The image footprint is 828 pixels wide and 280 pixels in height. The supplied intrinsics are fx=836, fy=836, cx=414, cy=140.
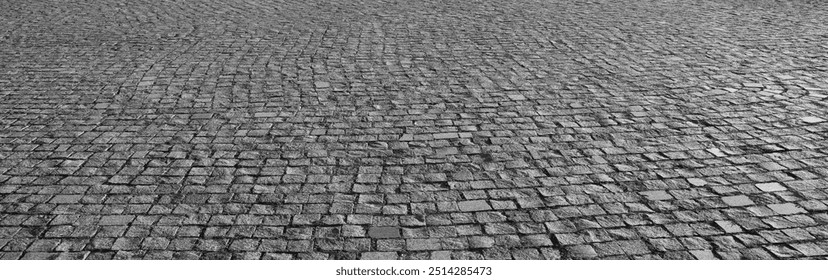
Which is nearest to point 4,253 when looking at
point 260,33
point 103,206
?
point 103,206

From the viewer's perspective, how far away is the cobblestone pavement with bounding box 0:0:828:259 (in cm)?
461

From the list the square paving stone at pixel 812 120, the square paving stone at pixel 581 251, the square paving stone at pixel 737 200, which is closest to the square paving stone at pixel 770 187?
the square paving stone at pixel 737 200

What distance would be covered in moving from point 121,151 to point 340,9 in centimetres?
721

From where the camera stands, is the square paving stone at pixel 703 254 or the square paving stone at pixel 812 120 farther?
the square paving stone at pixel 812 120

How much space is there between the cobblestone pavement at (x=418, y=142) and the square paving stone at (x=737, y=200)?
2 centimetres

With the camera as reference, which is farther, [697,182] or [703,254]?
[697,182]

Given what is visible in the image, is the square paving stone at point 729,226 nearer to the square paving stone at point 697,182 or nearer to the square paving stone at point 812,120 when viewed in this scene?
the square paving stone at point 697,182

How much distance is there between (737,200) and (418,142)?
2262mm

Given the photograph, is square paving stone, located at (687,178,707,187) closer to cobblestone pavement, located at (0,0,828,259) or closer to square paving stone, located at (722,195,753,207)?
cobblestone pavement, located at (0,0,828,259)

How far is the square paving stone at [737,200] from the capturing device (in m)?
4.93

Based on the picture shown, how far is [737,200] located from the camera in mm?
4984

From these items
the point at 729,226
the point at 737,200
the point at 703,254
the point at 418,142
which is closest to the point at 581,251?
the point at 703,254

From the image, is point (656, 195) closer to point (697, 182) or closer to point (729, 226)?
point (697, 182)

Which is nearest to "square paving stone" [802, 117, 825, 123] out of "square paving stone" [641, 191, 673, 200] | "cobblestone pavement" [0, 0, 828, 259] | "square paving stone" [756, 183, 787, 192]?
"cobblestone pavement" [0, 0, 828, 259]
